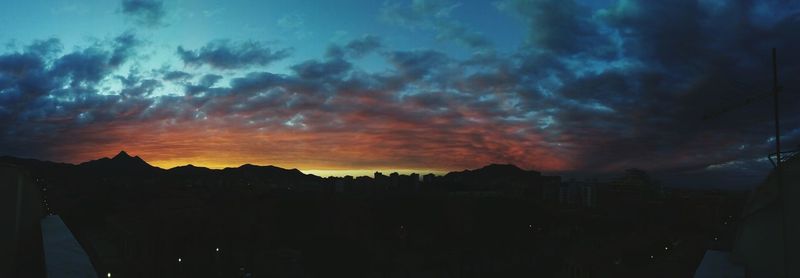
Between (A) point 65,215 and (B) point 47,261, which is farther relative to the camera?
(A) point 65,215

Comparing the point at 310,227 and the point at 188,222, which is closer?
the point at 188,222

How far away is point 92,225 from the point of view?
181 ft

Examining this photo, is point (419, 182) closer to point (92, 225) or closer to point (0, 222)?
point (92, 225)

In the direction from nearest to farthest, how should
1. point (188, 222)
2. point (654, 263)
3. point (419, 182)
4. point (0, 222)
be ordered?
point (0, 222) < point (654, 263) < point (188, 222) < point (419, 182)

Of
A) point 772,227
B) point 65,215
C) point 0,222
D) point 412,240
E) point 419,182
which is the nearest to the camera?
point 0,222

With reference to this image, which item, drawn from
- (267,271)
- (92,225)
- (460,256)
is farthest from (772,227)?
(92,225)

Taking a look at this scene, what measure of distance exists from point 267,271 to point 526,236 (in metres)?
37.9

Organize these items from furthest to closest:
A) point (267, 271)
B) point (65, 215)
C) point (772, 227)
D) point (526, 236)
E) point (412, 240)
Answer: point (526, 236)
point (412, 240)
point (65, 215)
point (267, 271)
point (772, 227)

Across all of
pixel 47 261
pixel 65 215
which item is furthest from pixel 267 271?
pixel 65 215

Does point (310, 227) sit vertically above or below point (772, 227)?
below

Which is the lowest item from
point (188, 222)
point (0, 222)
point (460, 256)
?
point (460, 256)

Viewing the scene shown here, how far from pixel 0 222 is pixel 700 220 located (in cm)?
7242

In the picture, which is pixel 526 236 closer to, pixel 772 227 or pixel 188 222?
pixel 188 222

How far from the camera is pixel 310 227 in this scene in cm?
5541
